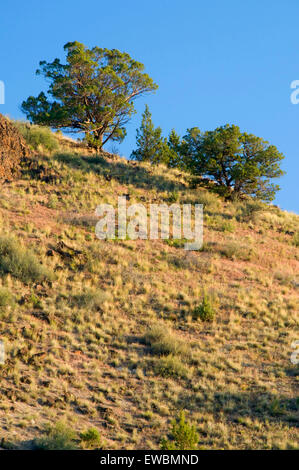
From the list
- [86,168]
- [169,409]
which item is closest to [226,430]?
[169,409]

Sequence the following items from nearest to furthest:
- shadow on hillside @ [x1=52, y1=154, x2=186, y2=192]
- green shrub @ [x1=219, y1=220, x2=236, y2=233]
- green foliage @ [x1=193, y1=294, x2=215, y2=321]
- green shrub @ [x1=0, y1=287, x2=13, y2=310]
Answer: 1. green shrub @ [x1=0, y1=287, x2=13, y2=310]
2. green foliage @ [x1=193, y1=294, x2=215, y2=321]
3. green shrub @ [x1=219, y1=220, x2=236, y2=233]
4. shadow on hillside @ [x1=52, y1=154, x2=186, y2=192]

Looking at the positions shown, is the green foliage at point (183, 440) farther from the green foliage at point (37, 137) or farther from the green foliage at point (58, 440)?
the green foliage at point (37, 137)

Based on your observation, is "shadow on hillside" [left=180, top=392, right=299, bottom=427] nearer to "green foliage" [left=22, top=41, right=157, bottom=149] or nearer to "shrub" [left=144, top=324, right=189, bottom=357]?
"shrub" [left=144, top=324, right=189, bottom=357]

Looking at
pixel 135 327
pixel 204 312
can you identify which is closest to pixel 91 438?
pixel 135 327

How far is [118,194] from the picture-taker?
27.7 m

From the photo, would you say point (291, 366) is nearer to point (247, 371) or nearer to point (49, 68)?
point (247, 371)

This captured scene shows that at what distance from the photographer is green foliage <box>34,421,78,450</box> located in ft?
31.5

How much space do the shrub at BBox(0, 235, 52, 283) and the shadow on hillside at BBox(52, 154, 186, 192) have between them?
12.3 metres

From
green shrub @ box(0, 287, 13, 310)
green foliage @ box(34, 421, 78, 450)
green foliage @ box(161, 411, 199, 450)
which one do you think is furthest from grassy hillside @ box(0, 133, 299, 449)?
green foliage @ box(161, 411, 199, 450)

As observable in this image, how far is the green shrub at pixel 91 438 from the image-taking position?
9898 millimetres

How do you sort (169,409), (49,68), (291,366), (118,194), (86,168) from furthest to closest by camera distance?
(49,68), (86,168), (118,194), (291,366), (169,409)

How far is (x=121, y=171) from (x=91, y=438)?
2301cm

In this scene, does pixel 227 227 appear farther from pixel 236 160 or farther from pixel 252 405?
pixel 252 405
